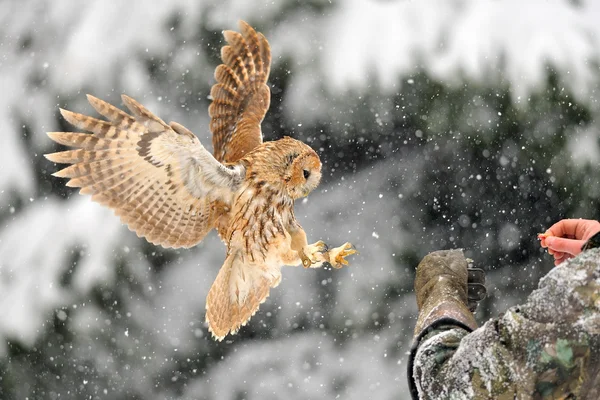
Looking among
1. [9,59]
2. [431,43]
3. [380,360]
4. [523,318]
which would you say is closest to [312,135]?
[431,43]

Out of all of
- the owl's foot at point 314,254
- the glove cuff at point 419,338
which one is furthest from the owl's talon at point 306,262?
the glove cuff at point 419,338

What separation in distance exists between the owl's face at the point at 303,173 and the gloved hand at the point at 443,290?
348mm

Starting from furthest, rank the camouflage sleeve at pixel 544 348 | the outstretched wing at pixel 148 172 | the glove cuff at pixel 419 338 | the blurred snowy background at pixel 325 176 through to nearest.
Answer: the blurred snowy background at pixel 325 176
the outstretched wing at pixel 148 172
the glove cuff at pixel 419 338
the camouflage sleeve at pixel 544 348

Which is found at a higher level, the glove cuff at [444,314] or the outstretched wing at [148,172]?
the outstretched wing at [148,172]

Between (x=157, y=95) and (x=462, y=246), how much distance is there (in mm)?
1160

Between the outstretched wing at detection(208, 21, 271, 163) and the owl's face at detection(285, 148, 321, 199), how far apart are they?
0.20m

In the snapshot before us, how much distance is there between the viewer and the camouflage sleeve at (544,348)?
943 millimetres

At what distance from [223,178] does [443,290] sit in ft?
1.97

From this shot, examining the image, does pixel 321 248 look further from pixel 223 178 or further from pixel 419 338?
pixel 419 338

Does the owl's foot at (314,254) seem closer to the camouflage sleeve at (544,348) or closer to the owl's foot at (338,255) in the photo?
the owl's foot at (338,255)

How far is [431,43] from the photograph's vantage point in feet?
7.27

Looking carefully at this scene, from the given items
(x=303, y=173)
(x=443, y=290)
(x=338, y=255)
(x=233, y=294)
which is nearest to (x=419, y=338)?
(x=443, y=290)

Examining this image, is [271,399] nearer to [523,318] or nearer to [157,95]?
[157,95]

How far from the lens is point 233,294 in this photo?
5.96ft
